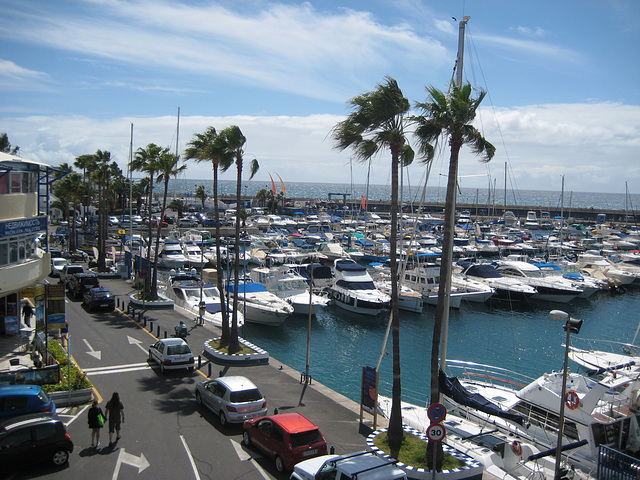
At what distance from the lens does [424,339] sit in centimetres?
3769

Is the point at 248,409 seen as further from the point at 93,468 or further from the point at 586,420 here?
the point at 586,420

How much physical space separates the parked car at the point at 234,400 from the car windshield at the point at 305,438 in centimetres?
312

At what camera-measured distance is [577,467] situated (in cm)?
1680

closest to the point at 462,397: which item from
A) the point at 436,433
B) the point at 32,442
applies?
the point at 436,433

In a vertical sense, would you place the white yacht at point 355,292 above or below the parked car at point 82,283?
below

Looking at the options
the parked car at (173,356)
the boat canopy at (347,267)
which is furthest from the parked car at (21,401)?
the boat canopy at (347,267)

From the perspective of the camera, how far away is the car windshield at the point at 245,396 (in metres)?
16.3

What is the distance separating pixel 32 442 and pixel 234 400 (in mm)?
5677

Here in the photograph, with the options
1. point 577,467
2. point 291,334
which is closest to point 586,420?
point 577,467

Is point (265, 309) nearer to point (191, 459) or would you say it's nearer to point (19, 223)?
point (19, 223)

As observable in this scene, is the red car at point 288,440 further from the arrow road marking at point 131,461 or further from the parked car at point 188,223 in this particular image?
the parked car at point 188,223

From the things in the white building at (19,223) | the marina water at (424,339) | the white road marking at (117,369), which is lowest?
the marina water at (424,339)

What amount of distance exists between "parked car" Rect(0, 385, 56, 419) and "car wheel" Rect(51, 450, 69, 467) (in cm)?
183

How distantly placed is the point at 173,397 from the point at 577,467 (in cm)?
1410
